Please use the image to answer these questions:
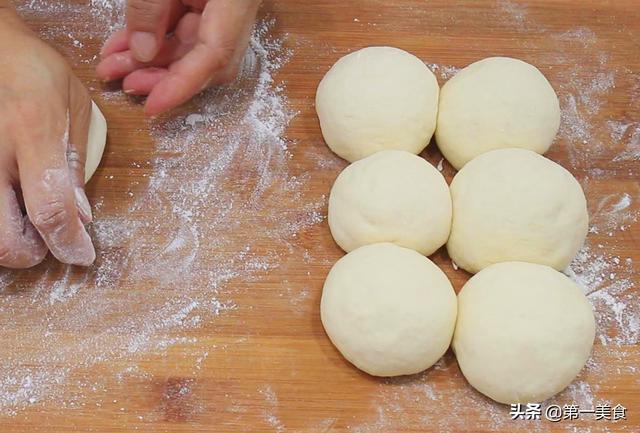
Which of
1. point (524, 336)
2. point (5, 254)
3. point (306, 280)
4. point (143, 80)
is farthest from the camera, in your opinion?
point (143, 80)

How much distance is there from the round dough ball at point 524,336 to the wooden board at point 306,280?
69 millimetres

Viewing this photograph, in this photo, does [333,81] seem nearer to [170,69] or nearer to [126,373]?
[170,69]

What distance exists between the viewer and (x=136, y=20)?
1.46 meters

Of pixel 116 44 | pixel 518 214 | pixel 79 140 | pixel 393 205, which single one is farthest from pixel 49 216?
pixel 518 214

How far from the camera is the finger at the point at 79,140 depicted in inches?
56.6

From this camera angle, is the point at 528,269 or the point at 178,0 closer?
the point at 528,269

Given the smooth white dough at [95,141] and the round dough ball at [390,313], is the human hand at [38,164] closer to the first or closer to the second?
the smooth white dough at [95,141]

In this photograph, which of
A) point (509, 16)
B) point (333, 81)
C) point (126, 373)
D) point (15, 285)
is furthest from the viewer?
point (509, 16)

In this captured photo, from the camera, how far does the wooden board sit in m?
1.32

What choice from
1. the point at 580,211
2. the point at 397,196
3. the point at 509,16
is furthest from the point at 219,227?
the point at 509,16

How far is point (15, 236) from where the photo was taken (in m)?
1.37

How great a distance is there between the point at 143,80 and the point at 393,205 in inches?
26.7

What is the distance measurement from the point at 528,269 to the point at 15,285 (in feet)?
3.34

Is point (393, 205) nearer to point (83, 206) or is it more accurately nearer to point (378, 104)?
point (378, 104)
